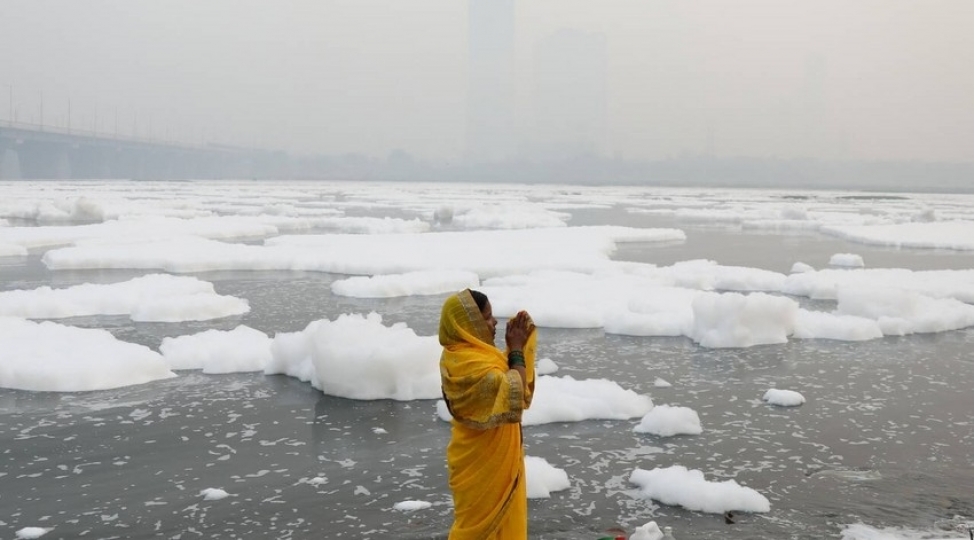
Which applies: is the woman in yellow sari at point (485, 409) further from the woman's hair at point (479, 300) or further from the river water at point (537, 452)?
the river water at point (537, 452)

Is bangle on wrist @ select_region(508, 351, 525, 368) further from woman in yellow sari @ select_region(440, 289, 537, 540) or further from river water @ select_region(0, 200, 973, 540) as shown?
river water @ select_region(0, 200, 973, 540)

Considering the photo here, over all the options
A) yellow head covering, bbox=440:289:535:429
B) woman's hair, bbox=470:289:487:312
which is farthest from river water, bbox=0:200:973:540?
woman's hair, bbox=470:289:487:312

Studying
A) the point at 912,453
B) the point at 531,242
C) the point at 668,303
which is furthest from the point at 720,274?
the point at 912,453

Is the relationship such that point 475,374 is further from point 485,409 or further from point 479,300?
point 479,300

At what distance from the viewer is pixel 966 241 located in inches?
952

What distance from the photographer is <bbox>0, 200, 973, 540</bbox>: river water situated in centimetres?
505

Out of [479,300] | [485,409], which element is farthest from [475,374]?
[479,300]

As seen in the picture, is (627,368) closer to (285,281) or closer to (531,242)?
(285,281)

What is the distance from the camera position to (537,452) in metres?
6.28

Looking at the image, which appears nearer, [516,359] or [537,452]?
[516,359]

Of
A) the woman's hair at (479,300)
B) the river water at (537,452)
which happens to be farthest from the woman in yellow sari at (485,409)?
the river water at (537,452)

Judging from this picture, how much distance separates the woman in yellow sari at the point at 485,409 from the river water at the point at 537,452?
134 centimetres

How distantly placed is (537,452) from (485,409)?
3033mm

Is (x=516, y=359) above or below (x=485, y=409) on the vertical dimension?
above
